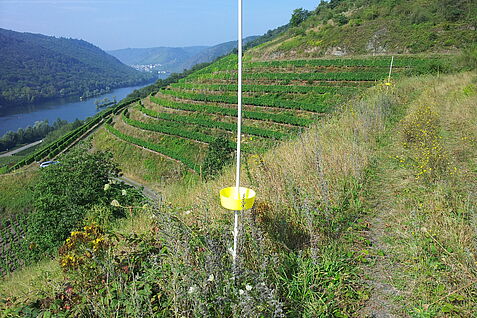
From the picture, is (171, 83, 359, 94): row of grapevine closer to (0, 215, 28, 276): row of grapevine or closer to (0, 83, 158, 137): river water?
(0, 215, 28, 276): row of grapevine

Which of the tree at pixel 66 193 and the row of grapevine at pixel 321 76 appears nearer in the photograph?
the tree at pixel 66 193

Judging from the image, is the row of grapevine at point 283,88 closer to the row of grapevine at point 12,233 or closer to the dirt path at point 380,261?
the dirt path at point 380,261

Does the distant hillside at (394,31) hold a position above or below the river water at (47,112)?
above

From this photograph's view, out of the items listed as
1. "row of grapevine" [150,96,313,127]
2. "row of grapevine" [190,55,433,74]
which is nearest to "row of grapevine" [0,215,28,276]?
"row of grapevine" [150,96,313,127]

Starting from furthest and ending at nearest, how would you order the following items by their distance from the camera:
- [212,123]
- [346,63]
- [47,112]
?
1. [47,112]
2. [346,63]
3. [212,123]

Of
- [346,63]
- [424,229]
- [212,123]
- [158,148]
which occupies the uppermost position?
[346,63]

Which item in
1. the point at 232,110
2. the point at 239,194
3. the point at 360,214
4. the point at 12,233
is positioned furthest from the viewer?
the point at 232,110

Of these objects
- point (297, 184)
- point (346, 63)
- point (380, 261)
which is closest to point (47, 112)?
point (346, 63)

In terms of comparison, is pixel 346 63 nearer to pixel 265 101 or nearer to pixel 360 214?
pixel 265 101

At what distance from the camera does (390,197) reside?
3.60m

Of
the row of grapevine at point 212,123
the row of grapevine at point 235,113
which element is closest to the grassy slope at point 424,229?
the row of grapevine at point 235,113

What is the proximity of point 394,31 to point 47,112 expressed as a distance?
5861 inches

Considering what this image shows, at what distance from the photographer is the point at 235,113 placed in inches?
1114

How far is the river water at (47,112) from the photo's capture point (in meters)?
115
